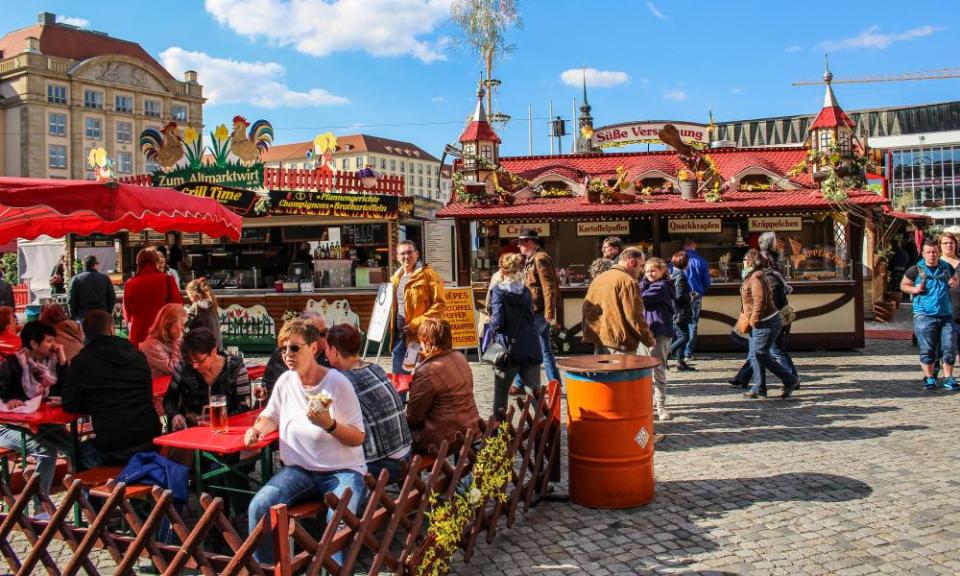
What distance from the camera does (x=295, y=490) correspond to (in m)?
3.78

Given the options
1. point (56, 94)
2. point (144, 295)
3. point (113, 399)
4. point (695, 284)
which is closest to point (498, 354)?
point (113, 399)

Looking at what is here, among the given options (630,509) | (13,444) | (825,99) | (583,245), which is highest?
(825,99)

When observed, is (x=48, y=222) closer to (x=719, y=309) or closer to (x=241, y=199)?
(x=241, y=199)

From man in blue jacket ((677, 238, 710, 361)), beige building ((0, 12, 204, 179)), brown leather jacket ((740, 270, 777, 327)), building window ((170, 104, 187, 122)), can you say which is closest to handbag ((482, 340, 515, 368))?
brown leather jacket ((740, 270, 777, 327))

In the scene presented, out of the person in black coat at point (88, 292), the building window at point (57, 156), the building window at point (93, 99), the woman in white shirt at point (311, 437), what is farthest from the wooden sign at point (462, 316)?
the building window at point (93, 99)

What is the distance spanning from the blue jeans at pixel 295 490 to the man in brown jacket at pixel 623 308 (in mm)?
3530

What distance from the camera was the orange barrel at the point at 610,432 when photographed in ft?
15.8

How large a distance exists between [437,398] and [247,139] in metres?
11.9

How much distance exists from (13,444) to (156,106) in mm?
77663

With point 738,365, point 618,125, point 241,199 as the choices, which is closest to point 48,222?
point 241,199

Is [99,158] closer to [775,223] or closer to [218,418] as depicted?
[218,418]

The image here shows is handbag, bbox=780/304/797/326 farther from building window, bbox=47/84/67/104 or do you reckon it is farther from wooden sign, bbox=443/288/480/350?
building window, bbox=47/84/67/104

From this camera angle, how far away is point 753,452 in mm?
6258

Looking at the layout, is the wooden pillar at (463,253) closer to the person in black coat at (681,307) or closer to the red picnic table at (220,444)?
the person in black coat at (681,307)
